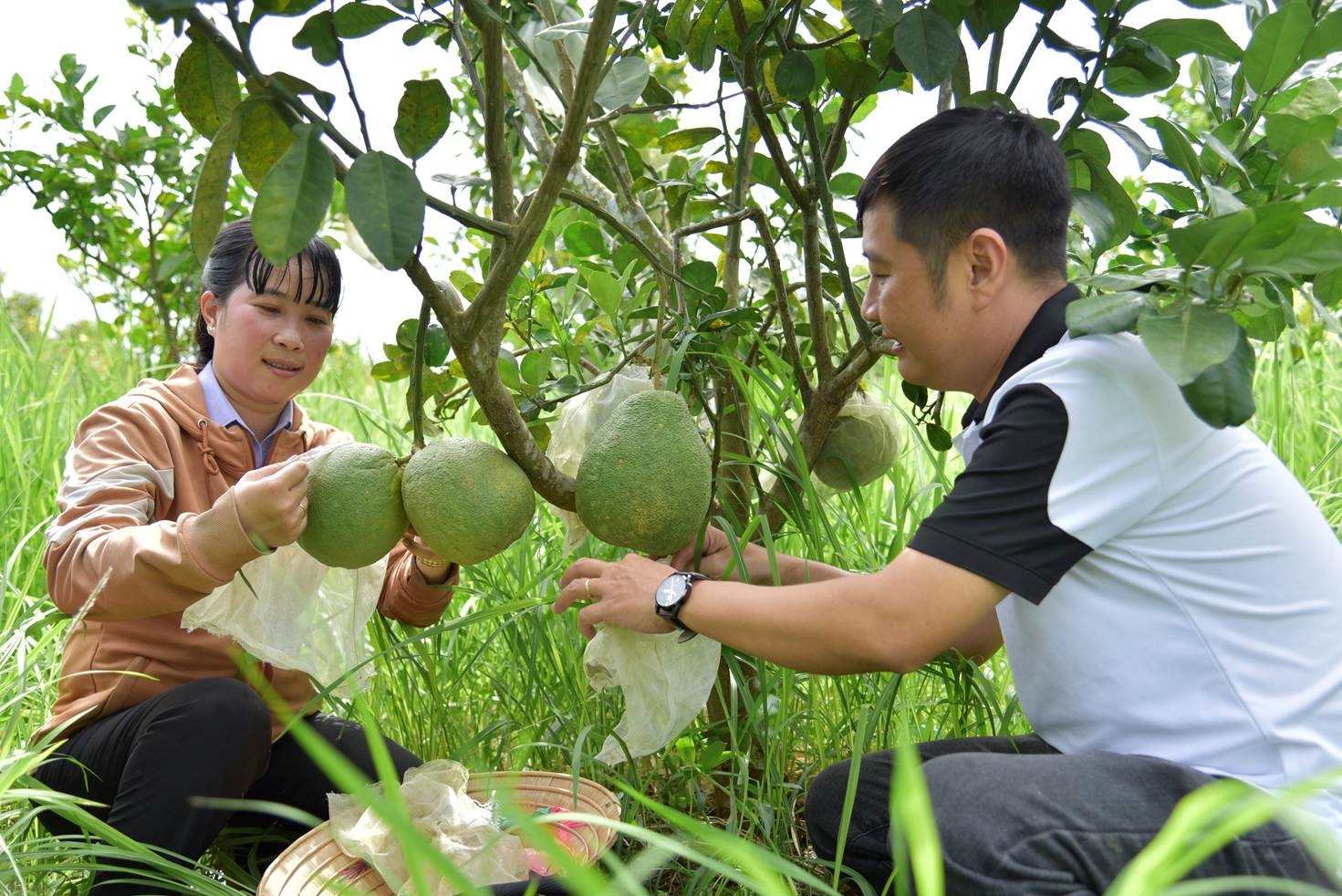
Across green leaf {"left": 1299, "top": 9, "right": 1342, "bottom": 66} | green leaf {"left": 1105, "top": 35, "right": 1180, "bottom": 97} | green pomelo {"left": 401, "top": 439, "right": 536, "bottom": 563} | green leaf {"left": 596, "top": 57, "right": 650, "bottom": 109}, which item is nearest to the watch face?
green pomelo {"left": 401, "top": 439, "right": 536, "bottom": 563}

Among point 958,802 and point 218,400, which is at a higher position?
point 218,400

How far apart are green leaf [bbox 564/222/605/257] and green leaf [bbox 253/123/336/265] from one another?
3.30 feet

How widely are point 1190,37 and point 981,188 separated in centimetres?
38

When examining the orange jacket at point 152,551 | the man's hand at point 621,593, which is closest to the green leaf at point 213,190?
the orange jacket at point 152,551

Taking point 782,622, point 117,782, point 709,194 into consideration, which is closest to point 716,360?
point 709,194

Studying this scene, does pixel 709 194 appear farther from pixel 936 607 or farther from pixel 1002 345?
pixel 936 607

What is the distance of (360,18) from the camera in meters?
1.33

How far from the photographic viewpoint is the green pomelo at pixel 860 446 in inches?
78.1

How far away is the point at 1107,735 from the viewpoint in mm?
1507

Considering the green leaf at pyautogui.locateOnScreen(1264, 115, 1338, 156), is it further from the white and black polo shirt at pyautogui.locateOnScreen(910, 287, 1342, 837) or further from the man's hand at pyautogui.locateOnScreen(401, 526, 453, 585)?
the man's hand at pyautogui.locateOnScreen(401, 526, 453, 585)

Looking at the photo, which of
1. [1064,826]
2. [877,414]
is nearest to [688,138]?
[877,414]

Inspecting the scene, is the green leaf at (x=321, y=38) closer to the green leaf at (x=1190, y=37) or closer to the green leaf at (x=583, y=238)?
the green leaf at (x=583, y=238)

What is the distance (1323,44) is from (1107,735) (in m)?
0.92

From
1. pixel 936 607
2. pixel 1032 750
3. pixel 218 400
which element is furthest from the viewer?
pixel 218 400
